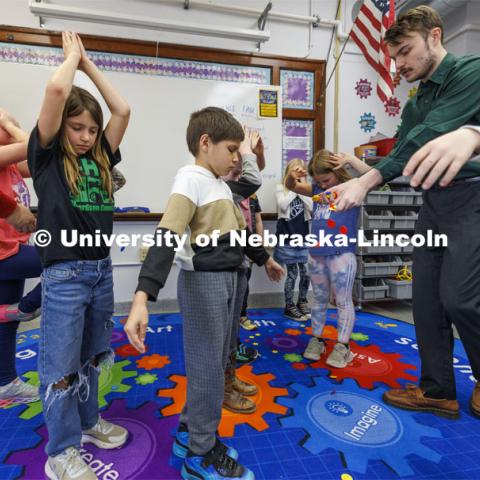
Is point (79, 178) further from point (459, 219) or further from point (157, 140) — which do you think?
point (157, 140)

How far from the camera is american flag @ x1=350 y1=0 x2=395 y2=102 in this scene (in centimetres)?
275

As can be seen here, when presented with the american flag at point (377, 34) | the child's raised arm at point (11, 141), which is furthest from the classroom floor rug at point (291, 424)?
the american flag at point (377, 34)

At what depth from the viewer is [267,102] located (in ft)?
10.1

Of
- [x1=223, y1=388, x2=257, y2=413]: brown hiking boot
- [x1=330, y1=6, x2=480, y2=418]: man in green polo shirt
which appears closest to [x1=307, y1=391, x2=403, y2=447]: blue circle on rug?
[x1=330, y1=6, x2=480, y2=418]: man in green polo shirt

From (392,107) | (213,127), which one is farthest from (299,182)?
(392,107)

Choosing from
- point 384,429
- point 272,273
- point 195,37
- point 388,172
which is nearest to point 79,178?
point 272,273

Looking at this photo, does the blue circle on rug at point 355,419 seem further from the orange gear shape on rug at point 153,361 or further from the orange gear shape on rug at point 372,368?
the orange gear shape on rug at point 153,361

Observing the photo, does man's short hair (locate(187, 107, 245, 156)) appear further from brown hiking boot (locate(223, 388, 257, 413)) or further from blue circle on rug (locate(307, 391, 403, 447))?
blue circle on rug (locate(307, 391, 403, 447))

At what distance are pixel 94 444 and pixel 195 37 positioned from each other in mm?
3136

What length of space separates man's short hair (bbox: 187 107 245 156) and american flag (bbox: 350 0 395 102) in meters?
2.38

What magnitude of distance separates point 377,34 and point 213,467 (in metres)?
3.36

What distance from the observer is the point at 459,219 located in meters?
1.29

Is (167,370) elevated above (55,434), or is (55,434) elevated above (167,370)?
(55,434)

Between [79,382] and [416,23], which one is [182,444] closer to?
[79,382]
